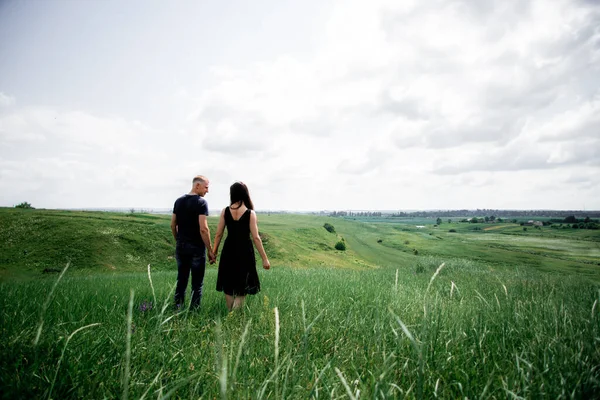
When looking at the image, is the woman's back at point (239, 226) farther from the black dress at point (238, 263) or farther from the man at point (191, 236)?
the man at point (191, 236)

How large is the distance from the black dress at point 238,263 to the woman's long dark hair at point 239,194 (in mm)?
222

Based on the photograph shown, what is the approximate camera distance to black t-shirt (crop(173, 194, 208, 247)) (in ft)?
19.6

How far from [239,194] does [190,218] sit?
1.44m

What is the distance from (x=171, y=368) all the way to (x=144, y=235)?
1188 inches

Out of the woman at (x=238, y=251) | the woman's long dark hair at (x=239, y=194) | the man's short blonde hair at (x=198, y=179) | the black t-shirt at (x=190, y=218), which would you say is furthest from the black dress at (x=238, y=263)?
the man's short blonde hair at (x=198, y=179)

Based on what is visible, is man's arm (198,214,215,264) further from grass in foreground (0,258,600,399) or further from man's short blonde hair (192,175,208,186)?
grass in foreground (0,258,600,399)

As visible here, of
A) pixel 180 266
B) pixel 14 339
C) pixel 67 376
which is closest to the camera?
pixel 67 376

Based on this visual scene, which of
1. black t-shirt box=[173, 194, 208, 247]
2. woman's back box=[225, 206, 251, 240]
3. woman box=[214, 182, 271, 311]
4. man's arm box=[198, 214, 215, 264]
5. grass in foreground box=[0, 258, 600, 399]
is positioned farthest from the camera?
black t-shirt box=[173, 194, 208, 247]

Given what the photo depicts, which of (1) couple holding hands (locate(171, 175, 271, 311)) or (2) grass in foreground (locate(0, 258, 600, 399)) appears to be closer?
(2) grass in foreground (locate(0, 258, 600, 399))

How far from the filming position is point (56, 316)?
366 centimetres

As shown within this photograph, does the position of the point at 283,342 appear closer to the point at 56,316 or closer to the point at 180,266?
the point at 56,316

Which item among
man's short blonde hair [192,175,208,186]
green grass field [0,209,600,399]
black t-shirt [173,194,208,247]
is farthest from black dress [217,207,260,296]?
man's short blonde hair [192,175,208,186]

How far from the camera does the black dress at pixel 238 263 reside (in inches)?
205

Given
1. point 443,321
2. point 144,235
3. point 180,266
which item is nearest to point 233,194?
point 180,266
